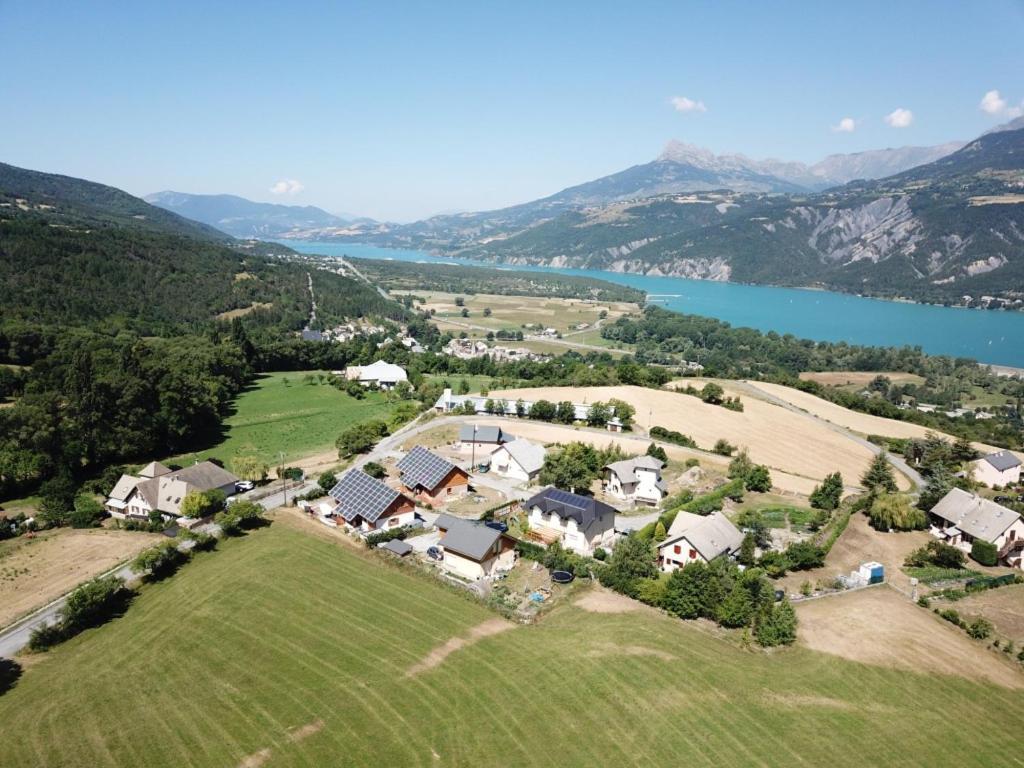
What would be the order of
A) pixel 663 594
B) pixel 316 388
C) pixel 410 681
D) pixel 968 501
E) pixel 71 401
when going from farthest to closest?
pixel 316 388
pixel 71 401
pixel 968 501
pixel 663 594
pixel 410 681

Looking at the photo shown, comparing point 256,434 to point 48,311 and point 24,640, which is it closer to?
point 24,640

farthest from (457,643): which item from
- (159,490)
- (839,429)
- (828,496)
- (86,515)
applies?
(839,429)

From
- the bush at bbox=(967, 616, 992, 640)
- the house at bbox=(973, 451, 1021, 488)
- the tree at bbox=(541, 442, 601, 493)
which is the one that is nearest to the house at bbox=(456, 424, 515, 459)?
the tree at bbox=(541, 442, 601, 493)

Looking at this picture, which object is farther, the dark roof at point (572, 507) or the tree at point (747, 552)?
the dark roof at point (572, 507)

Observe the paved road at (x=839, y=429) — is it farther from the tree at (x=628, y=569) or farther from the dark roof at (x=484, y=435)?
the dark roof at (x=484, y=435)

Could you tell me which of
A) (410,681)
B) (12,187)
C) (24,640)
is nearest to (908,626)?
(410,681)

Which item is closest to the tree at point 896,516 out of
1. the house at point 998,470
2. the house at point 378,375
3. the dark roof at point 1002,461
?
the house at point 998,470

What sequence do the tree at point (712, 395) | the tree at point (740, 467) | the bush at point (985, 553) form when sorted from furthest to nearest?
the tree at point (712, 395) < the tree at point (740, 467) < the bush at point (985, 553)
